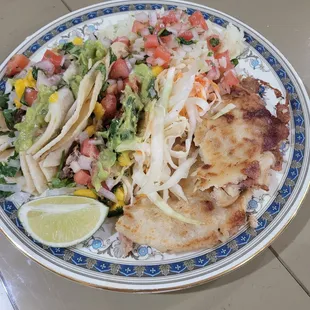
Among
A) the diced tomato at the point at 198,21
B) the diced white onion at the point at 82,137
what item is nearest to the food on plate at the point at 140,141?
the diced white onion at the point at 82,137

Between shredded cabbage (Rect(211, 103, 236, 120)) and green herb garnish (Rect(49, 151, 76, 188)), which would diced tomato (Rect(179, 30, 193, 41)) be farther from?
green herb garnish (Rect(49, 151, 76, 188))

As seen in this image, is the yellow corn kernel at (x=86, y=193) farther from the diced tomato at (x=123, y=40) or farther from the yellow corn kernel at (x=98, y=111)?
the diced tomato at (x=123, y=40)


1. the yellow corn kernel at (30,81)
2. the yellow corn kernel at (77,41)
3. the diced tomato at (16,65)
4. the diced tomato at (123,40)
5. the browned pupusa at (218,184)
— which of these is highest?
the diced tomato at (16,65)

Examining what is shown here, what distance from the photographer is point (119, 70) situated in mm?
2371

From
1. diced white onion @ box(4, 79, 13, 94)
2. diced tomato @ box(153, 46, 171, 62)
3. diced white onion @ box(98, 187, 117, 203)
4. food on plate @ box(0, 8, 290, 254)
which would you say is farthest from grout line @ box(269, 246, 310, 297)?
diced white onion @ box(4, 79, 13, 94)

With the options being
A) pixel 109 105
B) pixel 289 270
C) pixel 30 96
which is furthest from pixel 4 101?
pixel 289 270

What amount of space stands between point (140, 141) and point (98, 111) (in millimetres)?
297

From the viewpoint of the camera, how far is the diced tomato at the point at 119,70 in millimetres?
2371

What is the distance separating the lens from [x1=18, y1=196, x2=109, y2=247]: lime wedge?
76.1 inches

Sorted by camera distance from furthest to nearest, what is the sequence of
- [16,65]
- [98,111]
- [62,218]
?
1. [16,65]
2. [98,111]
3. [62,218]

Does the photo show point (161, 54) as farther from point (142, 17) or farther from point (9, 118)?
point (9, 118)

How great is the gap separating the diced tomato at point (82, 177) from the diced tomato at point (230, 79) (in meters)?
1.07

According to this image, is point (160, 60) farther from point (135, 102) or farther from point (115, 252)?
point (115, 252)

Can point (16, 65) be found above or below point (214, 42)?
above
